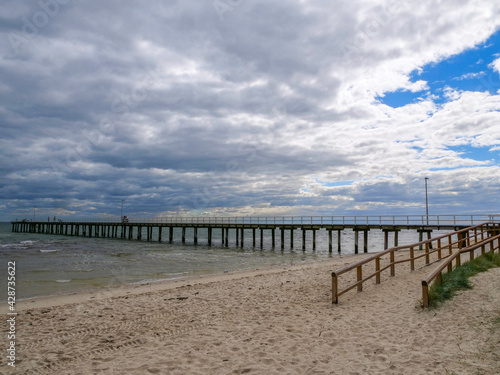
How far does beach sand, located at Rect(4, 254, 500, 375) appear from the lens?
208 inches

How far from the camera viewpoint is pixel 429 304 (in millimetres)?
7281

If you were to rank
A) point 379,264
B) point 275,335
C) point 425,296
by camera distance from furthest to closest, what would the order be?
point 379,264, point 425,296, point 275,335

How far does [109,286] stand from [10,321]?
6551mm

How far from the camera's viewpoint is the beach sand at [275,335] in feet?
17.4

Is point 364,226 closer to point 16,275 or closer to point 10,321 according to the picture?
point 16,275

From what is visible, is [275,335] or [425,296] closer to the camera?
[275,335]

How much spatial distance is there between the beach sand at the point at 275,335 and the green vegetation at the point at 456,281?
21cm

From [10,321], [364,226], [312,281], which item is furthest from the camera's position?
[364,226]

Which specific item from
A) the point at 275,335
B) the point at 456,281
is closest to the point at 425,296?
the point at 456,281

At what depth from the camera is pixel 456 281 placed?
8.32 m

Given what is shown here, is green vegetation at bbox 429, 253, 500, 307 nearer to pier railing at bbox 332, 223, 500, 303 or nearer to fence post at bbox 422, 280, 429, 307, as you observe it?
fence post at bbox 422, 280, 429, 307

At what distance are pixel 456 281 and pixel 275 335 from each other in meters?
4.70

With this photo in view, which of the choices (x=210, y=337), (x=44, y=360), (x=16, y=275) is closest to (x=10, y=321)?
(x=44, y=360)

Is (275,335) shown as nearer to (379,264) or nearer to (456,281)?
(456,281)
